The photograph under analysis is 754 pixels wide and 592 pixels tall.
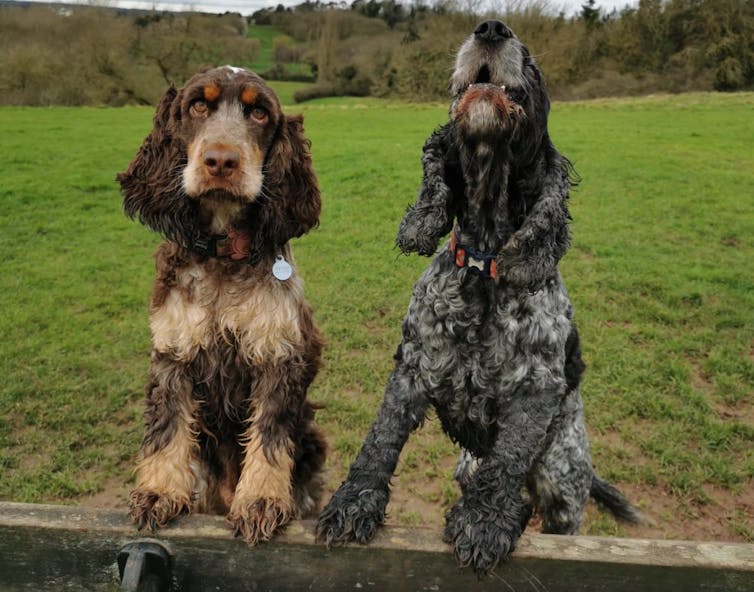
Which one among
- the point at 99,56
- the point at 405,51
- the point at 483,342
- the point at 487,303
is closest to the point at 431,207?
the point at 487,303

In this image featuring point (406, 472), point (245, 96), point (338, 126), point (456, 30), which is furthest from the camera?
point (456, 30)

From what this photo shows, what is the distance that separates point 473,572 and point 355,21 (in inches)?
2301

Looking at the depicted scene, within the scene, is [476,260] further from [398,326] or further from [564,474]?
[398,326]

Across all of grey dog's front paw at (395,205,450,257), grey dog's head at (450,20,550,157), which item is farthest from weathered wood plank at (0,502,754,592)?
grey dog's head at (450,20,550,157)

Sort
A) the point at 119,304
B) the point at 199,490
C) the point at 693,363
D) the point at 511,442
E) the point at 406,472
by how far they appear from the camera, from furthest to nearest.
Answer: the point at 119,304 < the point at 693,363 < the point at 406,472 < the point at 199,490 < the point at 511,442

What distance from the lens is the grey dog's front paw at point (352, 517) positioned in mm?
2262

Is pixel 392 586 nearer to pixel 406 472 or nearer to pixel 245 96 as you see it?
pixel 245 96

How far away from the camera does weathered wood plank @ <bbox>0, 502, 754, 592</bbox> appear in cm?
209

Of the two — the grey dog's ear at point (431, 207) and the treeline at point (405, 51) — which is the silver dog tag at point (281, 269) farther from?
the treeline at point (405, 51)

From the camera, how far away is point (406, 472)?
465cm

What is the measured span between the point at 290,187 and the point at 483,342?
3.67ft

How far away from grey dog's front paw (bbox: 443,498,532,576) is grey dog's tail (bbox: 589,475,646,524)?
1.26 meters

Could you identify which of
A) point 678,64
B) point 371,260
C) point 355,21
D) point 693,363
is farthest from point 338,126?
point 355,21

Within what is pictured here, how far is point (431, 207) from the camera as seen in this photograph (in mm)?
2686
